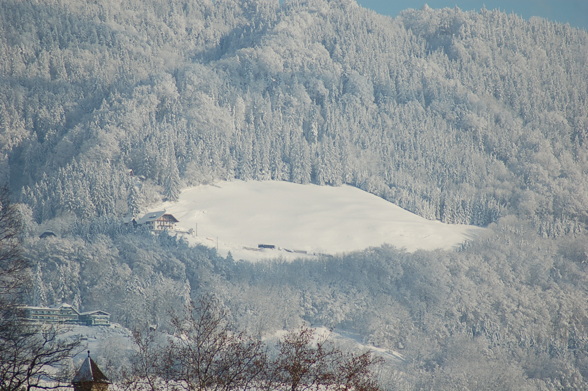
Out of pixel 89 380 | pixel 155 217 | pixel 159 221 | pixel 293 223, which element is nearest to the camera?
pixel 89 380

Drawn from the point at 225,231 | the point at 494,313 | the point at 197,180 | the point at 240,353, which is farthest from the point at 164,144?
the point at 240,353

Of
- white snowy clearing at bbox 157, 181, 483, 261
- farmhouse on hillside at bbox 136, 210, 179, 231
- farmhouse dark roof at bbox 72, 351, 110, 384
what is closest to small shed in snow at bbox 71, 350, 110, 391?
farmhouse dark roof at bbox 72, 351, 110, 384

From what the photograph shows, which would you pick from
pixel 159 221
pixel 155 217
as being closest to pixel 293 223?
pixel 159 221

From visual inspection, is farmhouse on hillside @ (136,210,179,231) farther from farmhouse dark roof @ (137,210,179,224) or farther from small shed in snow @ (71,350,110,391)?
small shed in snow @ (71,350,110,391)

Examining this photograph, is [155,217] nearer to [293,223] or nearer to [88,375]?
[293,223]

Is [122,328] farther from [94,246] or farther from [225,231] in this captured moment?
[225,231]

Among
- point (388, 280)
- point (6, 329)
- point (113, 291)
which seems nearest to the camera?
point (6, 329)

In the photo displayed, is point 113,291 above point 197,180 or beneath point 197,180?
beneath
